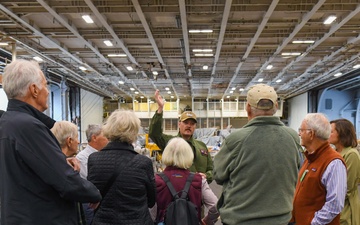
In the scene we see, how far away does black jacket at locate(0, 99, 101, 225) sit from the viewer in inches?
51.6

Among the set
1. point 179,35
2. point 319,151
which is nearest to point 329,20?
point 179,35

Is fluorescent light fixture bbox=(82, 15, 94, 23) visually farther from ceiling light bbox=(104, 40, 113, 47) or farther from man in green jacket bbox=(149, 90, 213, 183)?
man in green jacket bbox=(149, 90, 213, 183)

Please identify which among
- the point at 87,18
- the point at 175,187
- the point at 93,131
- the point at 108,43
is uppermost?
the point at 87,18

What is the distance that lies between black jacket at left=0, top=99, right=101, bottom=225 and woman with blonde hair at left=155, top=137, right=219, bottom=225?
2.62ft

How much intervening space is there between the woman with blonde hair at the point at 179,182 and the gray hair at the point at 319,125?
88 cm

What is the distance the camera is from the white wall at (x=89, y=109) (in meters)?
17.1

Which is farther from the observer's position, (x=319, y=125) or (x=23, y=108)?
(x=319, y=125)

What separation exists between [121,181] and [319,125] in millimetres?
1422

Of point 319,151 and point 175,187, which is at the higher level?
point 319,151

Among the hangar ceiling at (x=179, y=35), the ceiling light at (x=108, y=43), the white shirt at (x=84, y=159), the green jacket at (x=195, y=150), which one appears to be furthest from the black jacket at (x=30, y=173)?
the ceiling light at (x=108, y=43)

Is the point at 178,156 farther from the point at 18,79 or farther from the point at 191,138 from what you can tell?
the point at 18,79

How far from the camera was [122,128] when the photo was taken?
1.91 metres

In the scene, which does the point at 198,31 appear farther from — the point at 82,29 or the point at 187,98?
the point at 187,98

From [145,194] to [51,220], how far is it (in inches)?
25.5
